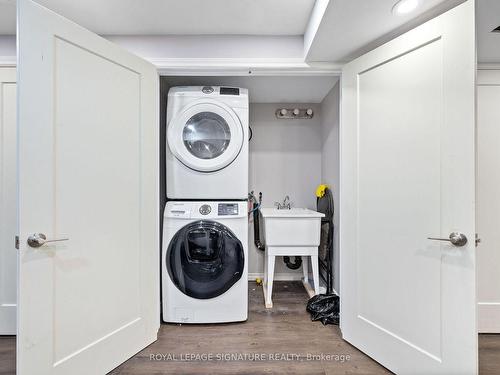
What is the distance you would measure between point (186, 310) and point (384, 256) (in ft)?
4.86

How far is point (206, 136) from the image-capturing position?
6.11 feet

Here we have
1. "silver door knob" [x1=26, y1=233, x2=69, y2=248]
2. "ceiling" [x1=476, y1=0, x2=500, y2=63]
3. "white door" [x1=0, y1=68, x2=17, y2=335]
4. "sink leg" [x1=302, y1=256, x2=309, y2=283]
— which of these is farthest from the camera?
"sink leg" [x1=302, y1=256, x2=309, y2=283]

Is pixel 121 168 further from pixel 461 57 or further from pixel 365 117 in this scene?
pixel 461 57

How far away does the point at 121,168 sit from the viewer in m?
1.41

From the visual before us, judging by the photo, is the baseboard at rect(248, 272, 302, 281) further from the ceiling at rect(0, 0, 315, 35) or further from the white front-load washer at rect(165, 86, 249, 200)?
the ceiling at rect(0, 0, 315, 35)

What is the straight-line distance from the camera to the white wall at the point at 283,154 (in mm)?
2670

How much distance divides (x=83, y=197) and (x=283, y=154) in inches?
78.7

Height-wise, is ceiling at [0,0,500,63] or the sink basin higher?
ceiling at [0,0,500,63]

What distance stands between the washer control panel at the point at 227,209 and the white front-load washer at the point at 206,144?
68 millimetres

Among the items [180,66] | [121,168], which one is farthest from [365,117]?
[121,168]

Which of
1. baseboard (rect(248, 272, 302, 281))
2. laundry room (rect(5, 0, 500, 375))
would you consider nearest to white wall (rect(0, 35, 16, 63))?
laundry room (rect(5, 0, 500, 375))

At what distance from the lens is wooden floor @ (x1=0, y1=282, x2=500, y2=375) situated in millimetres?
1359

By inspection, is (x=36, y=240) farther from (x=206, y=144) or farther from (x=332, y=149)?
(x=332, y=149)

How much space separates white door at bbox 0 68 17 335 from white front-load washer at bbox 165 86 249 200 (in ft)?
3.53
